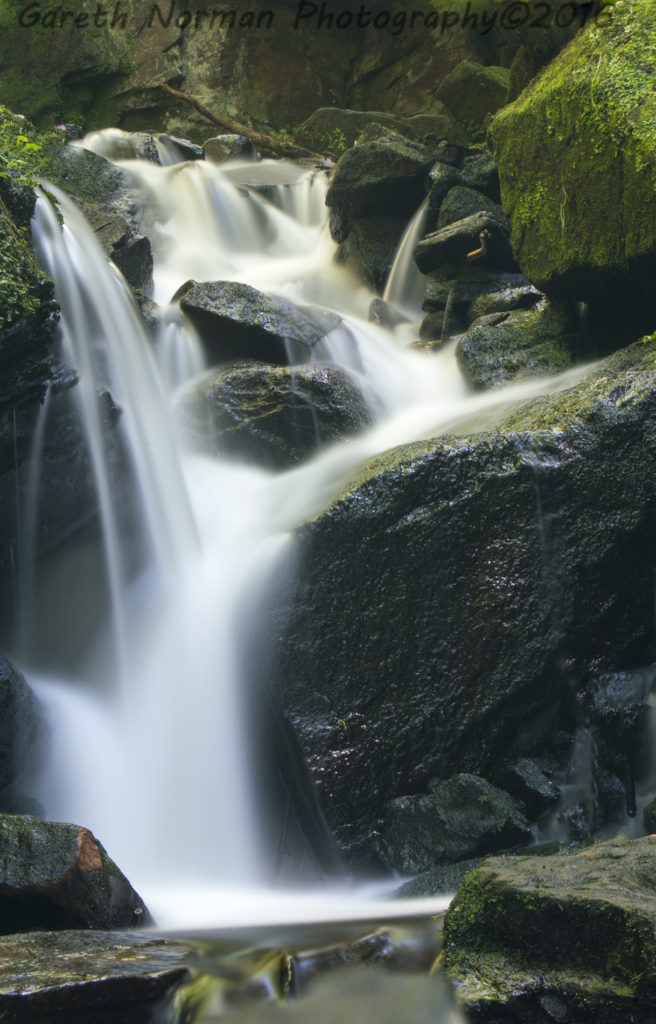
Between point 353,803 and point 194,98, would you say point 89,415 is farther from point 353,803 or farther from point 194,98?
point 194,98

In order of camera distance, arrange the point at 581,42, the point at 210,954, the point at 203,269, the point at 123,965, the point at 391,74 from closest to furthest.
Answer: the point at 123,965 → the point at 210,954 → the point at 581,42 → the point at 203,269 → the point at 391,74

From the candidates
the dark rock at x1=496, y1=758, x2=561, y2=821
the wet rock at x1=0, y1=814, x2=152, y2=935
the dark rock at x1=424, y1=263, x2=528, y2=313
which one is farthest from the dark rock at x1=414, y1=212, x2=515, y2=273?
the wet rock at x1=0, y1=814, x2=152, y2=935

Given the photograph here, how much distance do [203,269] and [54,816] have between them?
27.6ft

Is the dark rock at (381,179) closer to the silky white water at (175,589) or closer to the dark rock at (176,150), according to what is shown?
the silky white water at (175,589)

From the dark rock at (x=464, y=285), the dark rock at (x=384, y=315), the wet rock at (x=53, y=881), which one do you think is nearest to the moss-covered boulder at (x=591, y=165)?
the dark rock at (x=464, y=285)

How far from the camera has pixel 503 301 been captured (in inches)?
304

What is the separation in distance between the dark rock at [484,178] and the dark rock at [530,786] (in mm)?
7581

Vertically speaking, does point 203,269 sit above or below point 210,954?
above

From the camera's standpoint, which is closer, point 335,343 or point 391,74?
point 335,343

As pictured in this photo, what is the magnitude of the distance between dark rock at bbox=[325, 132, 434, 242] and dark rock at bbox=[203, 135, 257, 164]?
4.85 meters

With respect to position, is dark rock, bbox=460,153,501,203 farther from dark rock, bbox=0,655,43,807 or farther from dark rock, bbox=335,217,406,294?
dark rock, bbox=0,655,43,807

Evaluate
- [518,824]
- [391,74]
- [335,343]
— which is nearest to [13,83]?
[391,74]

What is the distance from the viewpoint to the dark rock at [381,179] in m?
10.0

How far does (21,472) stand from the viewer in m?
4.70
